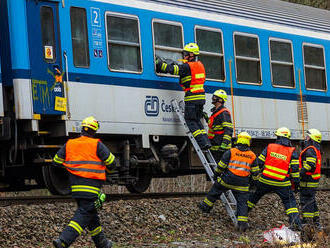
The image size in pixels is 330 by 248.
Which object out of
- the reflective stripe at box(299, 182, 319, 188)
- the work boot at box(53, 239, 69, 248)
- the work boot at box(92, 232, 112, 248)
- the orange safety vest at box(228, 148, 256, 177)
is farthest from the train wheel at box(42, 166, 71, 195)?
the work boot at box(53, 239, 69, 248)

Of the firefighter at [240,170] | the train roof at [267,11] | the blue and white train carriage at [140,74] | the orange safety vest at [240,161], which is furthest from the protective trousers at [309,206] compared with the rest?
the train roof at [267,11]

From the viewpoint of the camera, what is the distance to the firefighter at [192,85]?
12.4 m

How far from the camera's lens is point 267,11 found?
50.5ft

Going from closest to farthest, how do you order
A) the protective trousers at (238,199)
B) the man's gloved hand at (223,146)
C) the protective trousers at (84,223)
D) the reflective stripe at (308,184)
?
the protective trousers at (84,223) → the protective trousers at (238,199) → the reflective stripe at (308,184) → the man's gloved hand at (223,146)

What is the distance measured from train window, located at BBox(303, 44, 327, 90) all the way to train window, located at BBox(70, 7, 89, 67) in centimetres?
609

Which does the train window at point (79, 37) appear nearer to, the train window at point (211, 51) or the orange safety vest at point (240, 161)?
the train window at point (211, 51)

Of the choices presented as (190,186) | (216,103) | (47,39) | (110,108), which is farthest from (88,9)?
(190,186)

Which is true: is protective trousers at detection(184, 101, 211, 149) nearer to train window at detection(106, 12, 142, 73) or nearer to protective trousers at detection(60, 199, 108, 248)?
train window at detection(106, 12, 142, 73)

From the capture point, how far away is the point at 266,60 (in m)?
14.8

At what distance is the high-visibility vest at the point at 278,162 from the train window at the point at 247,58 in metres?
3.54

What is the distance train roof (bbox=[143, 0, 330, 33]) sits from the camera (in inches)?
543

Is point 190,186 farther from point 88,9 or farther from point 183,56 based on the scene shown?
point 88,9

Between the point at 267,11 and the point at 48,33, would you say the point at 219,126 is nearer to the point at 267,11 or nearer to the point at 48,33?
the point at 48,33

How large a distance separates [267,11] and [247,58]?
5.01 feet
